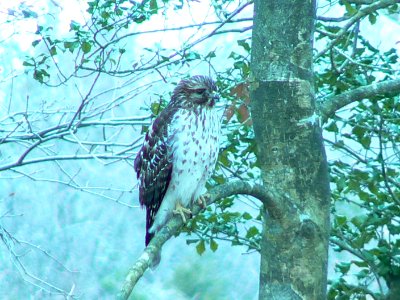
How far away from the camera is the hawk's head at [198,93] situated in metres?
2.99

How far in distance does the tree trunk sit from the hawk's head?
83 cm

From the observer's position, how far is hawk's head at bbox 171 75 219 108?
2.99 metres

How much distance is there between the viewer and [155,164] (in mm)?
3045

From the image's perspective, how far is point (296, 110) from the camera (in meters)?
2.11

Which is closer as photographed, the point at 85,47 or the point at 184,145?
the point at 184,145

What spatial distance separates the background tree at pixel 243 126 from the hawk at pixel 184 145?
Result: 135mm

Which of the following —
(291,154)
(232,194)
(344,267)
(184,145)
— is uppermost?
(184,145)

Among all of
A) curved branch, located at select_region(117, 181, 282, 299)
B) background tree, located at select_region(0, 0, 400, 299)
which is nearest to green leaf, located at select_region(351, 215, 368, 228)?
background tree, located at select_region(0, 0, 400, 299)

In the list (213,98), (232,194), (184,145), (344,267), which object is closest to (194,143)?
(184,145)

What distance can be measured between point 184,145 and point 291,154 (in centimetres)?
92

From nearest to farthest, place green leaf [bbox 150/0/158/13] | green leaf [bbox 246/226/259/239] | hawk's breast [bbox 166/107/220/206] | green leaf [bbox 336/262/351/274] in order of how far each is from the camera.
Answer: hawk's breast [bbox 166/107/220/206] < green leaf [bbox 336/262/351/274] < green leaf [bbox 246/226/259/239] < green leaf [bbox 150/0/158/13]

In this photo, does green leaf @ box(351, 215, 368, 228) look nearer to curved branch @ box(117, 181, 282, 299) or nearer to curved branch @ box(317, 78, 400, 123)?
curved branch @ box(317, 78, 400, 123)

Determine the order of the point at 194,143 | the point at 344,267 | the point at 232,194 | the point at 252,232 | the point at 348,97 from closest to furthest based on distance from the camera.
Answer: the point at 232,194 < the point at 348,97 < the point at 194,143 < the point at 344,267 < the point at 252,232

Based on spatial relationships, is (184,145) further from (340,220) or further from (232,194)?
(232,194)
